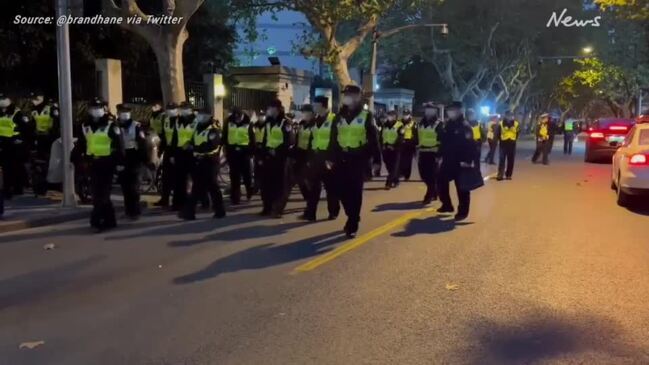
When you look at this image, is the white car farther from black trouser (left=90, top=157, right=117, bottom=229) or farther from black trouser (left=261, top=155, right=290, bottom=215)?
black trouser (left=90, top=157, right=117, bottom=229)

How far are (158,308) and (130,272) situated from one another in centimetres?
156

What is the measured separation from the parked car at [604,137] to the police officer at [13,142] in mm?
18715

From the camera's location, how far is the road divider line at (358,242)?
764 cm

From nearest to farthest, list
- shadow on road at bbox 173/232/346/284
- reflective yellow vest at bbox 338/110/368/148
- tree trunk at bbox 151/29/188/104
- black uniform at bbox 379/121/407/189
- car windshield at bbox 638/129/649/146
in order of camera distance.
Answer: shadow on road at bbox 173/232/346/284
reflective yellow vest at bbox 338/110/368/148
car windshield at bbox 638/129/649/146
tree trunk at bbox 151/29/188/104
black uniform at bbox 379/121/407/189

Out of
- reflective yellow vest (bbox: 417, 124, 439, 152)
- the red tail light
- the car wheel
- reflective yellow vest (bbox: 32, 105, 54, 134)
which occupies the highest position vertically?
reflective yellow vest (bbox: 32, 105, 54, 134)

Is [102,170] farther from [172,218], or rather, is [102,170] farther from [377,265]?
[377,265]

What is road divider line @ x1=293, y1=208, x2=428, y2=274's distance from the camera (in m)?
7.64

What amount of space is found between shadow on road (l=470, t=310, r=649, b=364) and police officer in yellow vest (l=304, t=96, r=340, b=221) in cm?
454

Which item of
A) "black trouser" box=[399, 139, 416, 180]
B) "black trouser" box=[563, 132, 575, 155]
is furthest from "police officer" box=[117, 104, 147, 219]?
"black trouser" box=[563, 132, 575, 155]

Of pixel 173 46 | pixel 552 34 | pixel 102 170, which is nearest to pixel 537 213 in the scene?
pixel 102 170

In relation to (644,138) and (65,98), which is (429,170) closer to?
(644,138)

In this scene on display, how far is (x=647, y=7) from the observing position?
20.0 m

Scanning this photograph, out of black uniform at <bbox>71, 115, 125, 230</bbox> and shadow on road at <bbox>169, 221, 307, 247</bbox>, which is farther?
black uniform at <bbox>71, 115, 125, 230</bbox>

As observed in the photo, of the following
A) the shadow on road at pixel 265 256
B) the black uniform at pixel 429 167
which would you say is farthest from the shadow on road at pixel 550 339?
the black uniform at pixel 429 167
